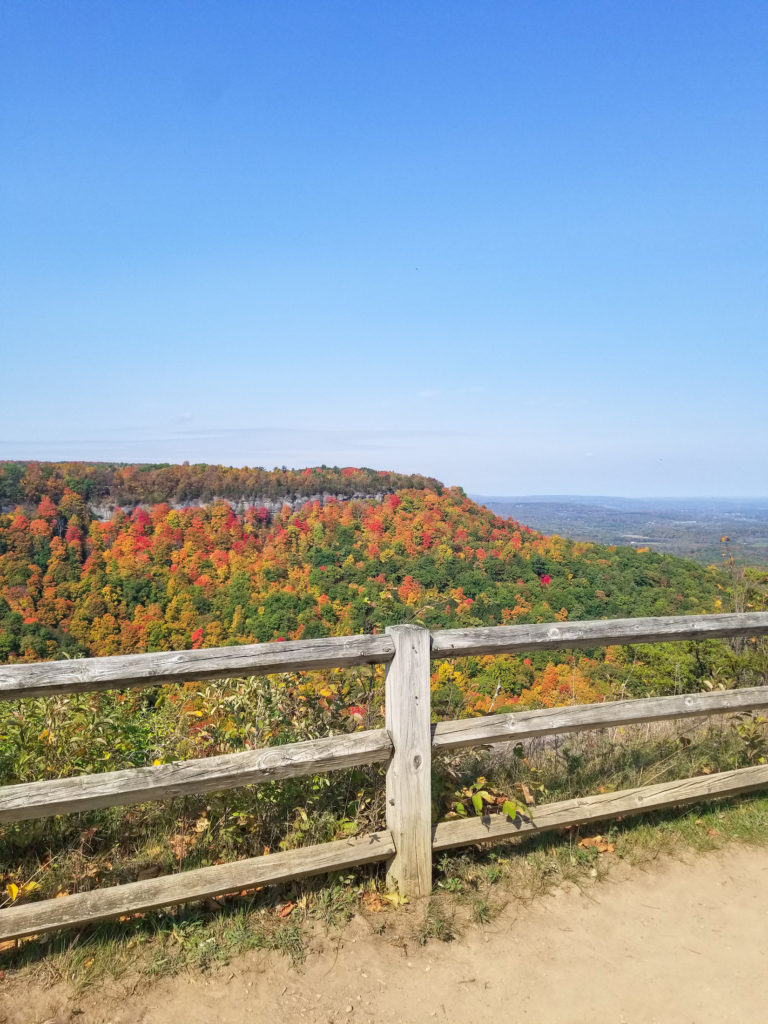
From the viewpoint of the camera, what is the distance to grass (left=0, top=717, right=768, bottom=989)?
2.70 meters

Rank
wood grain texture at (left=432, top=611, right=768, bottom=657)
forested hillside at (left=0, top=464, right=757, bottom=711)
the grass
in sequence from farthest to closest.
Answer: forested hillside at (left=0, top=464, right=757, bottom=711), wood grain texture at (left=432, top=611, right=768, bottom=657), the grass

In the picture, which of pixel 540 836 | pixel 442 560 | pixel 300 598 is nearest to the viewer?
pixel 540 836

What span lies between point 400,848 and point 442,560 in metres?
30.2

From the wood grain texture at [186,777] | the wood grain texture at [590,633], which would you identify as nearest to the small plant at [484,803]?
the wood grain texture at [186,777]

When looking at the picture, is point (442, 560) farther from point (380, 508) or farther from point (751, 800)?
point (751, 800)

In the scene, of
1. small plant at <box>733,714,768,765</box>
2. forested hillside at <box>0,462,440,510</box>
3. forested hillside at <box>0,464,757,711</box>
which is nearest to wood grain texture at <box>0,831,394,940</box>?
small plant at <box>733,714,768,765</box>

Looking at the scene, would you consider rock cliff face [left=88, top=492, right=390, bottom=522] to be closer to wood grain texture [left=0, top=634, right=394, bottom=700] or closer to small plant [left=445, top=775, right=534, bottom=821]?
small plant [left=445, top=775, right=534, bottom=821]

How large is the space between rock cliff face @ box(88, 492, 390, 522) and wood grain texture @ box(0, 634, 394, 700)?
141ft

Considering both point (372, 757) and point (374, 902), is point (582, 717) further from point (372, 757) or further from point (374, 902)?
point (374, 902)

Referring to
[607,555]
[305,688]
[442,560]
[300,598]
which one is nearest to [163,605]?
[300,598]

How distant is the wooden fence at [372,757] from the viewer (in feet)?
8.54

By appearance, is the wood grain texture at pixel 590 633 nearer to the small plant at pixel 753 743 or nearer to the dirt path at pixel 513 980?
the small plant at pixel 753 743

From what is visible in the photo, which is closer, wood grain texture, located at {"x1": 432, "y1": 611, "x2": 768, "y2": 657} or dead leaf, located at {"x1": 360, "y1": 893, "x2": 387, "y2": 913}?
dead leaf, located at {"x1": 360, "y1": 893, "x2": 387, "y2": 913}

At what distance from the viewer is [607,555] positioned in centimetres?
3144
